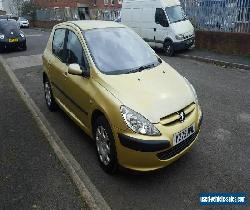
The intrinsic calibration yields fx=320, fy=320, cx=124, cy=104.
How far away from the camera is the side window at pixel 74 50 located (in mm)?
4956

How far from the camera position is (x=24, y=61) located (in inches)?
548

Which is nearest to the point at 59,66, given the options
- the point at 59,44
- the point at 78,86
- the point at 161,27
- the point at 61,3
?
the point at 59,44

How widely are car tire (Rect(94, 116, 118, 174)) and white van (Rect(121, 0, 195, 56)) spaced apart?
30.5 feet

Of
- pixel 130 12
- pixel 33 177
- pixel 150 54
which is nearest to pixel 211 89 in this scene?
pixel 150 54

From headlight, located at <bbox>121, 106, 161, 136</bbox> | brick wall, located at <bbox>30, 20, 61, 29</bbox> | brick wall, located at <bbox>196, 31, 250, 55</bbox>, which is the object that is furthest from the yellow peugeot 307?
brick wall, located at <bbox>30, 20, 61, 29</bbox>

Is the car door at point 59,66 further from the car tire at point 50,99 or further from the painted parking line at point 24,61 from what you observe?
the painted parking line at point 24,61

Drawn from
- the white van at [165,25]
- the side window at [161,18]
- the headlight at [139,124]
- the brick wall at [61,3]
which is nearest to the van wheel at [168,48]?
the white van at [165,25]

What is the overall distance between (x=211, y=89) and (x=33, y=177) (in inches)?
206

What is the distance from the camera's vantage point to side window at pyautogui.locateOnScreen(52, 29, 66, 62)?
5.79m

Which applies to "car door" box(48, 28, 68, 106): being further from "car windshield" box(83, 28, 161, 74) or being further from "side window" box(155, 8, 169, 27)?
"side window" box(155, 8, 169, 27)

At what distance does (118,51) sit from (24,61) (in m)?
9.95

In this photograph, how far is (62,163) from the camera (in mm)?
4738

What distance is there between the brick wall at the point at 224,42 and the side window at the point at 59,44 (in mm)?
8058

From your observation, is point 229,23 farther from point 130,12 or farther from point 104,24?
point 104,24
